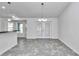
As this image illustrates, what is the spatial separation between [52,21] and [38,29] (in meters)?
1.92

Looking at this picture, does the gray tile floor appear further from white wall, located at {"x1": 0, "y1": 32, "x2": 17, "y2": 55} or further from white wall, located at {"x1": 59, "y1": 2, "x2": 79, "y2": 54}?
white wall, located at {"x1": 59, "y1": 2, "x2": 79, "y2": 54}

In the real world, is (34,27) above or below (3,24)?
below

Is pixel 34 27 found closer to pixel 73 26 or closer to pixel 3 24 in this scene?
pixel 3 24

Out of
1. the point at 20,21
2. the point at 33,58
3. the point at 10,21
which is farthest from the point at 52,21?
the point at 33,58

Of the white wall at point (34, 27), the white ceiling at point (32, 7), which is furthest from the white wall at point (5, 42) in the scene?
the white wall at point (34, 27)

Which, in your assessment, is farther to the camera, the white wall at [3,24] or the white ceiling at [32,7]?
the white wall at [3,24]

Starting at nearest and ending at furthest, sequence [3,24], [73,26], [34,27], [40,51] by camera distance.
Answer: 1. [40,51]
2. [73,26]
3. [3,24]
4. [34,27]

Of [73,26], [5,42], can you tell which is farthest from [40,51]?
[73,26]

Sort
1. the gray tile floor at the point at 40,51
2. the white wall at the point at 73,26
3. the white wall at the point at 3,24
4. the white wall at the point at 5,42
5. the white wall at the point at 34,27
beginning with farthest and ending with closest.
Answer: the white wall at the point at 34,27 → the white wall at the point at 3,24 → the white wall at the point at 73,26 → the white wall at the point at 5,42 → the gray tile floor at the point at 40,51

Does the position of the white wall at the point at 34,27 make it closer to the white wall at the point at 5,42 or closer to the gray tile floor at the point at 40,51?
the gray tile floor at the point at 40,51

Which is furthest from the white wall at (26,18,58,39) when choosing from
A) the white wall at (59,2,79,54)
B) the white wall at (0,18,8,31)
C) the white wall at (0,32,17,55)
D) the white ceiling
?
the white wall at (0,32,17,55)

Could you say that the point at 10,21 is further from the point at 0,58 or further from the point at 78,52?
the point at 0,58

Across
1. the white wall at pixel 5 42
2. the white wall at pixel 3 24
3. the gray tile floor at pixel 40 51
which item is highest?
the white wall at pixel 3 24

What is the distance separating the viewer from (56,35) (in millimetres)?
10242
